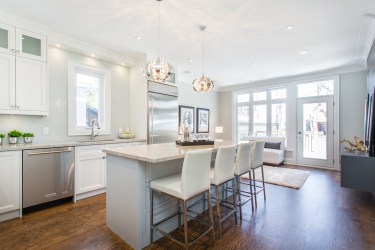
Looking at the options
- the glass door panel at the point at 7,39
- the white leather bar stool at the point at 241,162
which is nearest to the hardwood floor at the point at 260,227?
the white leather bar stool at the point at 241,162

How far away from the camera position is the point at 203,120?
7086mm

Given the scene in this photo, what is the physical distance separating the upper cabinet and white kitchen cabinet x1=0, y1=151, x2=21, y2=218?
691 mm

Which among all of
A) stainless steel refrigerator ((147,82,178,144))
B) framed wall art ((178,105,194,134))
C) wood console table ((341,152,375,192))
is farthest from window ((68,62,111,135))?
wood console table ((341,152,375,192))

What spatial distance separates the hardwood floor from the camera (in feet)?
6.63

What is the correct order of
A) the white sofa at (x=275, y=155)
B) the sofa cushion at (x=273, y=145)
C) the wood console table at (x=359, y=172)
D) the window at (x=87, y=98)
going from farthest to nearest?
the sofa cushion at (x=273, y=145) → the white sofa at (x=275, y=155) → the window at (x=87, y=98) → the wood console table at (x=359, y=172)

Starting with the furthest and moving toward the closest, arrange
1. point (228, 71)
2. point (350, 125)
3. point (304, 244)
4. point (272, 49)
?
1. point (228, 71)
2. point (350, 125)
3. point (272, 49)
4. point (304, 244)

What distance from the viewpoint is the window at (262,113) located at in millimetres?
6449

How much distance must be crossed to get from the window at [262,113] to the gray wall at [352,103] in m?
A: 1.52

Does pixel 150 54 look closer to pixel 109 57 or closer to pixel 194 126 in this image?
pixel 109 57

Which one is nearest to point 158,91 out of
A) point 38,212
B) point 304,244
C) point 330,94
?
point 38,212

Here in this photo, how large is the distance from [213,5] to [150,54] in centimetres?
201

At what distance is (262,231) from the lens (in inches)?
89.6

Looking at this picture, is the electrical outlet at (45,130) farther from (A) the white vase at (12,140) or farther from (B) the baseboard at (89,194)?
(B) the baseboard at (89,194)

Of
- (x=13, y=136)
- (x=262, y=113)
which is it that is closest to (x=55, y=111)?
(x=13, y=136)
